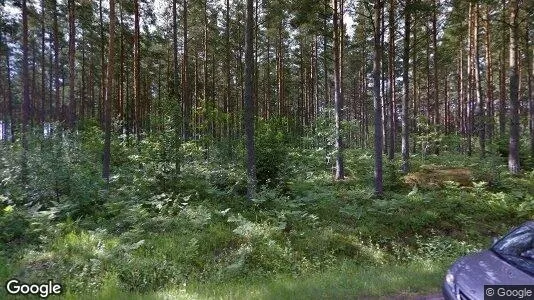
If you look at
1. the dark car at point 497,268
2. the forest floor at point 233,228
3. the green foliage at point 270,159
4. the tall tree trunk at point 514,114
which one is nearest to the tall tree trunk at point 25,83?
the forest floor at point 233,228

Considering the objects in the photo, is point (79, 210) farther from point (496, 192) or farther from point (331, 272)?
point (496, 192)

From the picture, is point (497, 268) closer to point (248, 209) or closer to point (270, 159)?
point (248, 209)

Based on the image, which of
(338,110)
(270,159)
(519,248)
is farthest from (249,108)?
(519,248)

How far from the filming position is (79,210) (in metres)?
10.4

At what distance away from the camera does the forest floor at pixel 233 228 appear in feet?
21.3

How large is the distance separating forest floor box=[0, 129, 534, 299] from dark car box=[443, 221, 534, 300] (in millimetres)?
1160

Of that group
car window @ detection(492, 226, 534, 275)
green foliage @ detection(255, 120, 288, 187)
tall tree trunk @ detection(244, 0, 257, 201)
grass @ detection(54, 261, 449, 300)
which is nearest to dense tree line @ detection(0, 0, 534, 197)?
tall tree trunk @ detection(244, 0, 257, 201)

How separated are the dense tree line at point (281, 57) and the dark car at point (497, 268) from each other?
7.01 metres

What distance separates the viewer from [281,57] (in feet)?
92.5

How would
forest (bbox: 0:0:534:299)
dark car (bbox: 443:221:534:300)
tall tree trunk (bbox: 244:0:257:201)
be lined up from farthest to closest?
tall tree trunk (bbox: 244:0:257:201)
forest (bbox: 0:0:534:299)
dark car (bbox: 443:221:534:300)

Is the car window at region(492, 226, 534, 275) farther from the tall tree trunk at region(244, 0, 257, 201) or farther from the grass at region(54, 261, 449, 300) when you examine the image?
the tall tree trunk at region(244, 0, 257, 201)

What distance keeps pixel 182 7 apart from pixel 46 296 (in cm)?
2052

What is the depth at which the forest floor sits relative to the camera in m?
6.49

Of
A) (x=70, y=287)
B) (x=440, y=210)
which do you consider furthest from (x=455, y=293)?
(x=440, y=210)
